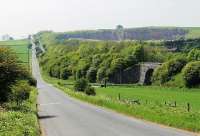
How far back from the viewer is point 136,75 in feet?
451

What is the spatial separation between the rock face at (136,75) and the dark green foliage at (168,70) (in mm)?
7546

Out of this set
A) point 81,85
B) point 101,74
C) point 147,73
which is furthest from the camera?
point 101,74

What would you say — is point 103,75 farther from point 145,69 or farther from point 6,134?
point 6,134

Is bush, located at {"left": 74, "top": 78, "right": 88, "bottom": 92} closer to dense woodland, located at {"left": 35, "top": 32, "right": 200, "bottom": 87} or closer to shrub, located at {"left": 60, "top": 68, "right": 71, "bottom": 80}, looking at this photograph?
dense woodland, located at {"left": 35, "top": 32, "right": 200, "bottom": 87}

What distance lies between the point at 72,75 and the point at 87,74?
20.9m

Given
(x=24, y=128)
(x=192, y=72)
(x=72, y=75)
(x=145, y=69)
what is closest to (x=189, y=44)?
(x=72, y=75)

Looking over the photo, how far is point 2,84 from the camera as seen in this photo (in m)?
40.3

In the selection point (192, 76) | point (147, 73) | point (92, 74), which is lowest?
point (92, 74)

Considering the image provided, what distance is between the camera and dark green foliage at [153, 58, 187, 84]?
115562 millimetres

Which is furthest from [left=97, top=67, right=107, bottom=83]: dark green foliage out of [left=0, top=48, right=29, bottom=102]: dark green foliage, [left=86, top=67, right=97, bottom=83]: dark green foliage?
[left=0, top=48, right=29, bottom=102]: dark green foliage

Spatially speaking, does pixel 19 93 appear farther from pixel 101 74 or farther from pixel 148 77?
pixel 101 74

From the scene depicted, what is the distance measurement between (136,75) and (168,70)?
22.0m

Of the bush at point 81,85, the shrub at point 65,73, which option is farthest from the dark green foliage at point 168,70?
the shrub at point 65,73

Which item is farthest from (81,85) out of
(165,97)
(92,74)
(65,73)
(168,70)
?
(65,73)
